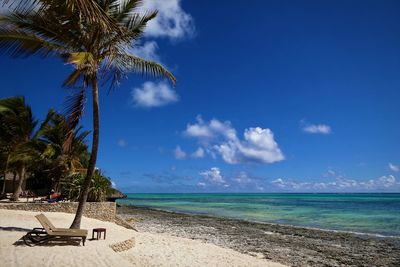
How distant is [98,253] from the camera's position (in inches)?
334

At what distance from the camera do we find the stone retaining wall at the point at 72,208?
614 inches

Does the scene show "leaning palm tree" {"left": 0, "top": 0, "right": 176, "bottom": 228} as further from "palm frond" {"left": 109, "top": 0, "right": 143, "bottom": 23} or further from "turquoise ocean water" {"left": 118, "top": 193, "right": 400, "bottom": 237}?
"turquoise ocean water" {"left": 118, "top": 193, "right": 400, "bottom": 237}

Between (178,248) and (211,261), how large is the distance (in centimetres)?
178

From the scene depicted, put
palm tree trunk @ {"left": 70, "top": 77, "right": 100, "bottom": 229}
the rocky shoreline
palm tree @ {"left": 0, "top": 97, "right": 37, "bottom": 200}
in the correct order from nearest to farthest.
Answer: palm tree trunk @ {"left": 70, "top": 77, "right": 100, "bottom": 229} < the rocky shoreline < palm tree @ {"left": 0, "top": 97, "right": 37, "bottom": 200}

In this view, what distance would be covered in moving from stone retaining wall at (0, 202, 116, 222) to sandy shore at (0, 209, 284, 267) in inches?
60.0

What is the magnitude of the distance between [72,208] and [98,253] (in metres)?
8.43

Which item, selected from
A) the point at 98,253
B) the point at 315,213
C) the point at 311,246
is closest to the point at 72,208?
the point at 98,253

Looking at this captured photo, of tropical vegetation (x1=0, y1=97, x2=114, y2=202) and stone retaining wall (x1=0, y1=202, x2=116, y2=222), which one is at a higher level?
tropical vegetation (x1=0, y1=97, x2=114, y2=202)

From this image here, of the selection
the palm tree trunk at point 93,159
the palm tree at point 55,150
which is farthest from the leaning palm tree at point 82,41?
the palm tree at point 55,150

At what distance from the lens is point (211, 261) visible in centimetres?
1020

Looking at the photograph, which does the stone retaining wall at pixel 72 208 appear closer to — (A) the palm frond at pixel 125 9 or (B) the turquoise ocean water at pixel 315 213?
(A) the palm frond at pixel 125 9

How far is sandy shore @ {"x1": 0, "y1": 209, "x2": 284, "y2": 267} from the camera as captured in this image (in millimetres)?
7551

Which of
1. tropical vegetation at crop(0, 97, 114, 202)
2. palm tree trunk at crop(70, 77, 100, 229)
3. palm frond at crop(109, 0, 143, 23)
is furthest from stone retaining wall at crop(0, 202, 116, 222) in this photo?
palm frond at crop(109, 0, 143, 23)

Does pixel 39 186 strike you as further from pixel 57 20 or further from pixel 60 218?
pixel 57 20
